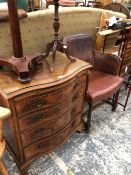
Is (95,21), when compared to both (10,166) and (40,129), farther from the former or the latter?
(10,166)

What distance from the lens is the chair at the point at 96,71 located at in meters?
1.64

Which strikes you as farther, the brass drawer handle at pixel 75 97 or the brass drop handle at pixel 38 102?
the brass drawer handle at pixel 75 97

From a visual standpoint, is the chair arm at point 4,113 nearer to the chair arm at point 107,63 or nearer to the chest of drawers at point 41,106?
the chest of drawers at point 41,106

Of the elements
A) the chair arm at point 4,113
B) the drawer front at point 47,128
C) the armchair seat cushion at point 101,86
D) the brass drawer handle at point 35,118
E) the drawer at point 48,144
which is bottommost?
the drawer at point 48,144

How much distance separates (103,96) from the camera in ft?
5.41

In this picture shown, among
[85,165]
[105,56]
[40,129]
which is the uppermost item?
[105,56]

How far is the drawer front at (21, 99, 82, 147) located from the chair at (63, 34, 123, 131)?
0.25 metres

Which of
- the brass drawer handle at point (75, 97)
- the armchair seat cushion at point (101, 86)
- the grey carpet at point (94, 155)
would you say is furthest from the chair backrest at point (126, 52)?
the brass drawer handle at point (75, 97)

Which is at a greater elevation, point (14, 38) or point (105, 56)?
point (14, 38)

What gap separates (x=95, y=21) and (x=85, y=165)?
1620mm

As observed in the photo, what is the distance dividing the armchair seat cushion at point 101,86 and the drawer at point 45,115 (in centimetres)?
23

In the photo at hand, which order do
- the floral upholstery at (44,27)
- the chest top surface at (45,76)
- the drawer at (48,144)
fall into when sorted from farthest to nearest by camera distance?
the floral upholstery at (44,27), the drawer at (48,144), the chest top surface at (45,76)

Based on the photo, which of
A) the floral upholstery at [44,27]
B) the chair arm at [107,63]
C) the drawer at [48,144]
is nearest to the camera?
the drawer at [48,144]

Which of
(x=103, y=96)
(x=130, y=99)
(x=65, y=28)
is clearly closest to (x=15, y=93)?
(x=103, y=96)
